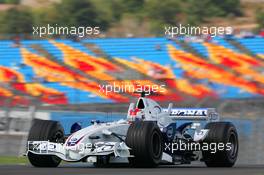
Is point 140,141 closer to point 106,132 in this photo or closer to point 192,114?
point 106,132

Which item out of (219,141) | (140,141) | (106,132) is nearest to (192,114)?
(219,141)

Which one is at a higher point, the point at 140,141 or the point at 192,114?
the point at 192,114

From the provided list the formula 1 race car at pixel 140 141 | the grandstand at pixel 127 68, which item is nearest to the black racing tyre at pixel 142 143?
the formula 1 race car at pixel 140 141

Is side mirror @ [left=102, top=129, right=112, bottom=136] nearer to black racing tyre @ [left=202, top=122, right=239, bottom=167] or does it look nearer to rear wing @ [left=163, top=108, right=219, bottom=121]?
rear wing @ [left=163, top=108, right=219, bottom=121]

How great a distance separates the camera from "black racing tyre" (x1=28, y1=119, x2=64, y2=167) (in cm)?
1472

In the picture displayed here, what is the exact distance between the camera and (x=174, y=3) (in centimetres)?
4122

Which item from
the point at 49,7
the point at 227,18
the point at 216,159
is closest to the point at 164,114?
the point at 216,159

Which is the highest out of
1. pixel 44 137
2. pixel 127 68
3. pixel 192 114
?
pixel 127 68

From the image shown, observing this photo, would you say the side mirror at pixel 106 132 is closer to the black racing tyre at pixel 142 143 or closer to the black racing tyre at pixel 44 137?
the black racing tyre at pixel 142 143

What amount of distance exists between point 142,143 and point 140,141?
0.05m

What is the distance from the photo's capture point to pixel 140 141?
13672 millimetres

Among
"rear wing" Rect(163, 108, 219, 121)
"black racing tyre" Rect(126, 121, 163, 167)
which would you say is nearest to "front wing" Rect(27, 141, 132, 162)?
"black racing tyre" Rect(126, 121, 163, 167)

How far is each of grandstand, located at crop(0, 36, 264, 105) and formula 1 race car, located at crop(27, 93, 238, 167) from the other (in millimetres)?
11615

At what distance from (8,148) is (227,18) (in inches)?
758
